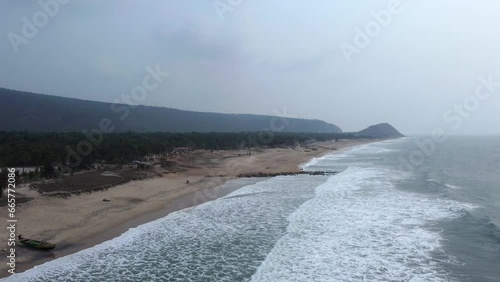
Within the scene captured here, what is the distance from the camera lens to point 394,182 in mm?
35094

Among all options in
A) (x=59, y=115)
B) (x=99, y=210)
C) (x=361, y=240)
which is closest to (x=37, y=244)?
(x=99, y=210)

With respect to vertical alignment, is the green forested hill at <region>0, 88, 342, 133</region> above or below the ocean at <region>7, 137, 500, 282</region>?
above

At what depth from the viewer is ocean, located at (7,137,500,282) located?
515 inches

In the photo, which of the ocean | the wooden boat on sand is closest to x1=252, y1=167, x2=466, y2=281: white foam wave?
the ocean

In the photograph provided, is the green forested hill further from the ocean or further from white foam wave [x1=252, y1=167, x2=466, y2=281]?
white foam wave [x1=252, y1=167, x2=466, y2=281]

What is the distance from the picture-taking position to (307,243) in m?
16.4

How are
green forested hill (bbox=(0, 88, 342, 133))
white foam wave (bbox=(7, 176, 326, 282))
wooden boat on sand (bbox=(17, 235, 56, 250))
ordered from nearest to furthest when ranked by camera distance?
white foam wave (bbox=(7, 176, 326, 282)) → wooden boat on sand (bbox=(17, 235, 56, 250)) → green forested hill (bbox=(0, 88, 342, 133))

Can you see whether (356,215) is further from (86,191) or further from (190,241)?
(86,191)

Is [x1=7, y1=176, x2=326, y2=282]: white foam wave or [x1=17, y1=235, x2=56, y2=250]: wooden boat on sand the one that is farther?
[x1=17, y1=235, x2=56, y2=250]: wooden boat on sand

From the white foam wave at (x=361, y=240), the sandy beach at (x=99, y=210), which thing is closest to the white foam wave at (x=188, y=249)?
the white foam wave at (x=361, y=240)

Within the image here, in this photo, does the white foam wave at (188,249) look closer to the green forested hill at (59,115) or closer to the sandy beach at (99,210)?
the sandy beach at (99,210)

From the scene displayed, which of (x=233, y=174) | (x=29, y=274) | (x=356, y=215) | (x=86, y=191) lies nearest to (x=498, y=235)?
(x=356, y=215)

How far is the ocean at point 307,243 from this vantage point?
42.9ft

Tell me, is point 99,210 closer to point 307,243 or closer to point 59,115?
point 307,243
